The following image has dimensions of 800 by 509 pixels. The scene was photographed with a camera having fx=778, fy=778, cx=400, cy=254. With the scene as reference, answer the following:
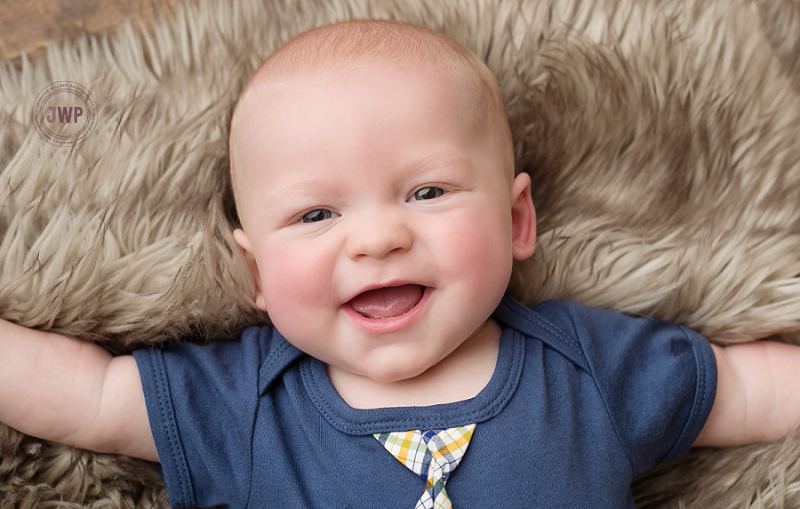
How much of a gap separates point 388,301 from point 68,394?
0.49 metres

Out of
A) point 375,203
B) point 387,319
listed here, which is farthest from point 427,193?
point 387,319

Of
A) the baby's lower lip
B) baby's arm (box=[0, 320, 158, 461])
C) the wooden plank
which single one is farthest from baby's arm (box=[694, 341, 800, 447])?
the wooden plank

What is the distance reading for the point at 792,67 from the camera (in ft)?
4.39

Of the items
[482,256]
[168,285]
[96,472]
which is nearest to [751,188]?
[482,256]

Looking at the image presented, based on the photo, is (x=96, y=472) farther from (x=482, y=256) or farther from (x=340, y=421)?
(x=482, y=256)

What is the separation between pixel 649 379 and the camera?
4.01ft

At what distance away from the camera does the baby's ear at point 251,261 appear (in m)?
1.24

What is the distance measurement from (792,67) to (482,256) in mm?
688

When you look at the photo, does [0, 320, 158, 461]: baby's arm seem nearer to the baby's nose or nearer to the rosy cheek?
the rosy cheek

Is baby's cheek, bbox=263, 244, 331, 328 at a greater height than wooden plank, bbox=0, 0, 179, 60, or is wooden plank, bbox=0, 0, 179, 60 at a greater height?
wooden plank, bbox=0, 0, 179, 60

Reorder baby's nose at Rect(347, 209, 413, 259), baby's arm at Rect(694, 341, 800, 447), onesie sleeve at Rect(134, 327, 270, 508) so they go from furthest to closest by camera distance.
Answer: baby's arm at Rect(694, 341, 800, 447) → onesie sleeve at Rect(134, 327, 270, 508) → baby's nose at Rect(347, 209, 413, 259)

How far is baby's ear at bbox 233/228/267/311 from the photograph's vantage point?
1236mm

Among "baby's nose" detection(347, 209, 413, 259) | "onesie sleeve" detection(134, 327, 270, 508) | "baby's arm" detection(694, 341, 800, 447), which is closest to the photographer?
"baby's nose" detection(347, 209, 413, 259)

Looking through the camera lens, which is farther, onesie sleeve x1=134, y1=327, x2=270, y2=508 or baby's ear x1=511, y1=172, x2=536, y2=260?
baby's ear x1=511, y1=172, x2=536, y2=260
